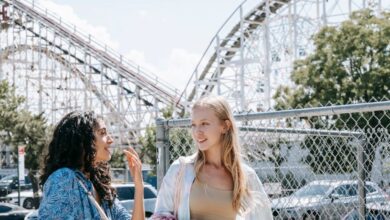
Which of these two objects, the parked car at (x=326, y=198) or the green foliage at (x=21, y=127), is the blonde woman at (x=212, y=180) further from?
the green foliage at (x=21, y=127)

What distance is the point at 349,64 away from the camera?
19344 mm

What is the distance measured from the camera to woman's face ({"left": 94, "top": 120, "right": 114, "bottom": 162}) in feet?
10.2

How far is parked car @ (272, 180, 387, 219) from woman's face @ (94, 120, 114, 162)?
2.47 m

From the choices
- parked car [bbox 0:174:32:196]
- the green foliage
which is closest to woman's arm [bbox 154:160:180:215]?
the green foliage

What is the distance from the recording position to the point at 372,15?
19.8 meters

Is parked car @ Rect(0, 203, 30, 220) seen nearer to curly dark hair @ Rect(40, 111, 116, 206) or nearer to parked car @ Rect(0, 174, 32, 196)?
parked car @ Rect(0, 174, 32, 196)

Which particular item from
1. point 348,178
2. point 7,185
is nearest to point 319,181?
point 348,178

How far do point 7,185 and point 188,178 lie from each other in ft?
85.1

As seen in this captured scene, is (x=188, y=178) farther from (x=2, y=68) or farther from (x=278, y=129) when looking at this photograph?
(x=2, y=68)

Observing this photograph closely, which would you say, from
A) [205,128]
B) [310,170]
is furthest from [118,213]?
[310,170]

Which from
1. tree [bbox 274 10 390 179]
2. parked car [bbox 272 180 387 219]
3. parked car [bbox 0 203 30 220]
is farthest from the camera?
tree [bbox 274 10 390 179]

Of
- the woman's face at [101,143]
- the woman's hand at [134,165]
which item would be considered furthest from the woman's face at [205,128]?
the woman's face at [101,143]

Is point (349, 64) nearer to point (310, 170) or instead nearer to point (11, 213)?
point (11, 213)

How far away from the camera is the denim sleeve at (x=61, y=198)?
286 centimetres
